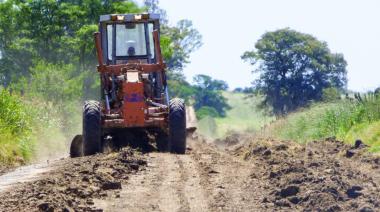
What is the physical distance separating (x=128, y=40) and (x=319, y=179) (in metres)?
10.2

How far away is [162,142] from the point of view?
70.3ft

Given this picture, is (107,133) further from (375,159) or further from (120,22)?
(375,159)

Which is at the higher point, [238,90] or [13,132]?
[238,90]

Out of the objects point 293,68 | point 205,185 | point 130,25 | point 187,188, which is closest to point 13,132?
point 130,25

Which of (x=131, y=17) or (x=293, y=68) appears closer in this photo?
(x=131, y=17)

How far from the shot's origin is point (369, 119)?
2339cm

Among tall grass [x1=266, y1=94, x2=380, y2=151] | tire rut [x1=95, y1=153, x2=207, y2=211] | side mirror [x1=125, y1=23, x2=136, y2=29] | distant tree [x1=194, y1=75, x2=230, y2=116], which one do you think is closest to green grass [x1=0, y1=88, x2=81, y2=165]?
side mirror [x1=125, y1=23, x2=136, y2=29]

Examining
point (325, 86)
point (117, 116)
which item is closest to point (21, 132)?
point (117, 116)

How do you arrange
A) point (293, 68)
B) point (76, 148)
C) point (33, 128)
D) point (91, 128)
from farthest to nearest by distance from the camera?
1. point (293, 68)
2. point (33, 128)
3. point (76, 148)
4. point (91, 128)

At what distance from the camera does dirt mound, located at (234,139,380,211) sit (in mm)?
11445

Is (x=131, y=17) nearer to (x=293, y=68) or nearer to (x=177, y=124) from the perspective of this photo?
(x=177, y=124)

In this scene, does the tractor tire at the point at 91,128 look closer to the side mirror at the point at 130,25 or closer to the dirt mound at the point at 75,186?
the dirt mound at the point at 75,186

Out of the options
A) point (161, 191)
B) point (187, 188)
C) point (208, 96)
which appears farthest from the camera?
point (208, 96)

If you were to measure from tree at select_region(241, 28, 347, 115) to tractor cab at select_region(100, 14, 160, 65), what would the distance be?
86.9ft
